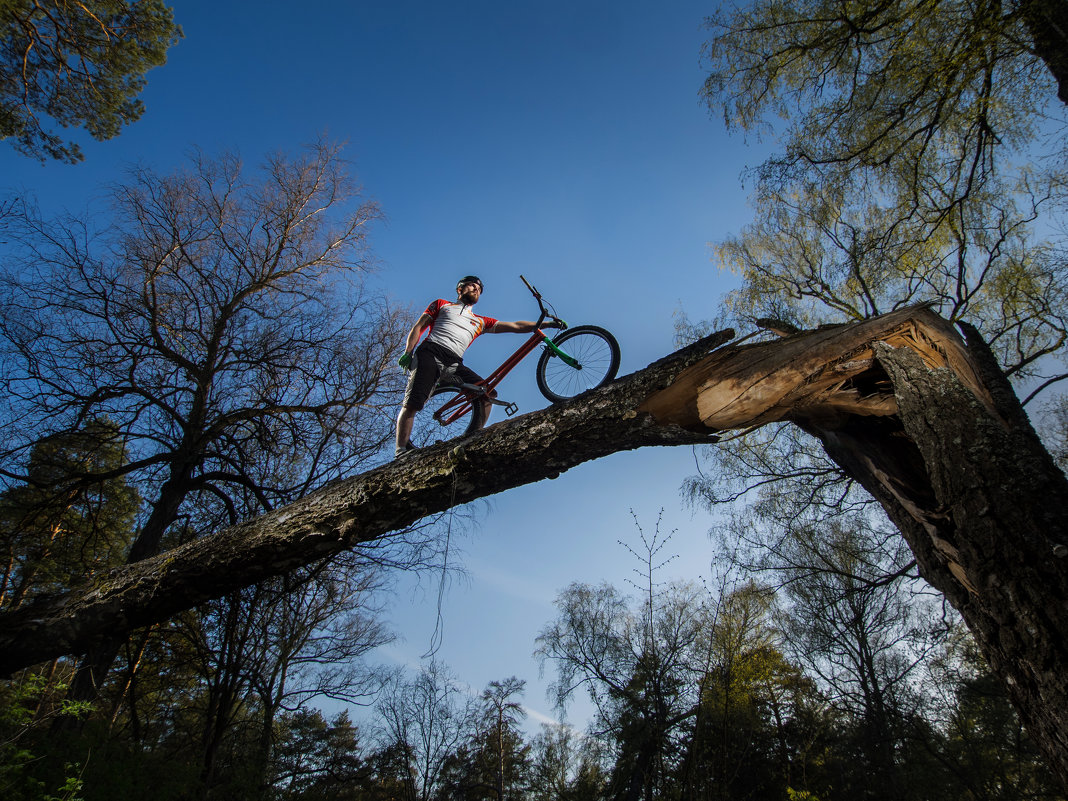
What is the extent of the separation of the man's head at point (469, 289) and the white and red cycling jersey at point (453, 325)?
8cm

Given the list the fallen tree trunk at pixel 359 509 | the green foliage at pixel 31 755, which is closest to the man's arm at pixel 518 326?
the fallen tree trunk at pixel 359 509

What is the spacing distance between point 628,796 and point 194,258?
49.6ft

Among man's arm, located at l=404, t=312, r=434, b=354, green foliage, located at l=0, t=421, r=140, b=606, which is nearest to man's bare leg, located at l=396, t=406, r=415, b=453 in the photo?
man's arm, located at l=404, t=312, r=434, b=354

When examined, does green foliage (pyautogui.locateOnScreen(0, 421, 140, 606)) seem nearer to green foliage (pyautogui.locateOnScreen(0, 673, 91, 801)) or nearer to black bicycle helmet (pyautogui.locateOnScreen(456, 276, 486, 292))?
green foliage (pyautogui.locateOnScreen(0, 673, 91, 801))

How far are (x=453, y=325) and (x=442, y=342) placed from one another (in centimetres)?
23

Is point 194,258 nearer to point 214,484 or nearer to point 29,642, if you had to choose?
point 214,484

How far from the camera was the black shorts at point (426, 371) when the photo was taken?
4.34 metres

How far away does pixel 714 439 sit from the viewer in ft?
9.34

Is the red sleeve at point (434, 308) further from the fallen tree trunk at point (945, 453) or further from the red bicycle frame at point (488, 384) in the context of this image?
the fallen tree trunk at point (945, 453)

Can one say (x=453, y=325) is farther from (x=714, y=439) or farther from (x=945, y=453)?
(x=945, y=453)

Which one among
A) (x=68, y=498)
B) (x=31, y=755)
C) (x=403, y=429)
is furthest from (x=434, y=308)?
Answer: (x=68, y=498)

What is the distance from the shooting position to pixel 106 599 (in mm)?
3207

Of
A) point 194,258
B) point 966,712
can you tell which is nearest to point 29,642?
point 194,258

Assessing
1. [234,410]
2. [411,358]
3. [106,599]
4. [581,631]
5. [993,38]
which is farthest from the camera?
[581,631]
